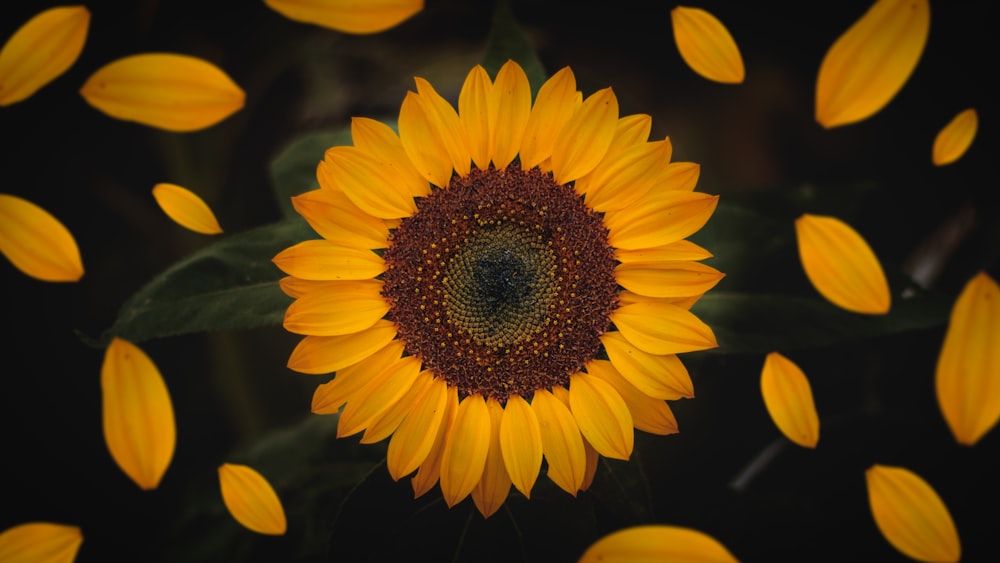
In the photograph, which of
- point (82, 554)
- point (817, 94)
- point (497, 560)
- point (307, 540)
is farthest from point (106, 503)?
point (817, 94)

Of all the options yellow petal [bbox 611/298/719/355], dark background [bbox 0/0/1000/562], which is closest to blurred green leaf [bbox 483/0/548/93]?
dark background [bbox 0/0/1000/562]

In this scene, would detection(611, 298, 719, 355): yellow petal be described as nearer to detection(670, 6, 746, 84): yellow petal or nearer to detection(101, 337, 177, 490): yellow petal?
detection(670, 6, 746, 84): yellow petal

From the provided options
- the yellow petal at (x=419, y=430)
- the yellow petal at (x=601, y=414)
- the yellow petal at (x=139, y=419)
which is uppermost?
the yellow petal at (x=601, y=414)

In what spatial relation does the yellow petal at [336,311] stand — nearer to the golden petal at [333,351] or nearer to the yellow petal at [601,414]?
the golden petal at [333,351]

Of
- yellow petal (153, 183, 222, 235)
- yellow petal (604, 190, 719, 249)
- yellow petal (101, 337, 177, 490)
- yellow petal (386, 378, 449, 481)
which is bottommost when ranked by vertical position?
yellow petal (101, 337, 177, 490)

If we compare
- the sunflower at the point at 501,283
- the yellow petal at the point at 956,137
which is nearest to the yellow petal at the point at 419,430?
the sunflower at the point at 501,283

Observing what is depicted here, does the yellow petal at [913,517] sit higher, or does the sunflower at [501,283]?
the sunflower at [501,283]
